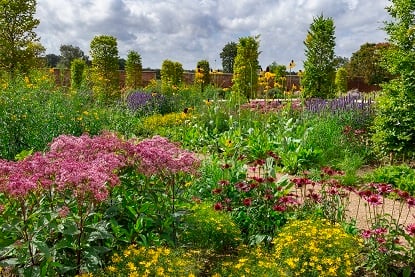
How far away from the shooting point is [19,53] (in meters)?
17.1

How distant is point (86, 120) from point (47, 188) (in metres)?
5.42

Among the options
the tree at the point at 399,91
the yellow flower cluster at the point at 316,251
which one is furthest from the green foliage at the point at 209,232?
the tree at the point at 399,91

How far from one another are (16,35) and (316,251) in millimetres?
16433

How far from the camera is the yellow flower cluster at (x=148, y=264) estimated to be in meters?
2.97

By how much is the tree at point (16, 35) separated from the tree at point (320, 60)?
33.1ft

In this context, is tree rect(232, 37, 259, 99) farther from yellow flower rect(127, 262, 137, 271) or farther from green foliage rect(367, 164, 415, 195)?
yellow flower rect(127, 262, 137, 271)

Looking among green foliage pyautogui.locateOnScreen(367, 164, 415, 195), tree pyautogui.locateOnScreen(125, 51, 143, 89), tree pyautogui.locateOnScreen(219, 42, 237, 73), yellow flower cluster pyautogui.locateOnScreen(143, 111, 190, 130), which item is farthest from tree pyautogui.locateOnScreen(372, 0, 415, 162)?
tree pyautogui.locateOnScreen(219, 42, 237, 73)

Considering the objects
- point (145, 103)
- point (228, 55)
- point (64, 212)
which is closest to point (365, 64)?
point (228, 55)

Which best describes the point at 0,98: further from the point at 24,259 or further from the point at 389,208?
the point at 389,208

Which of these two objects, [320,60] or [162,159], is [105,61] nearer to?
[320,60]

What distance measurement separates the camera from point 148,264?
2918 mm

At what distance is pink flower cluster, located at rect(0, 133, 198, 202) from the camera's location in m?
2.69

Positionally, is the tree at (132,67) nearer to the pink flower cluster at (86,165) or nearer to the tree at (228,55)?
the pink flower cluster at (86,165)

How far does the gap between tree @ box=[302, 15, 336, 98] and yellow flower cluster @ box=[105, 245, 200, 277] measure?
428 inches
